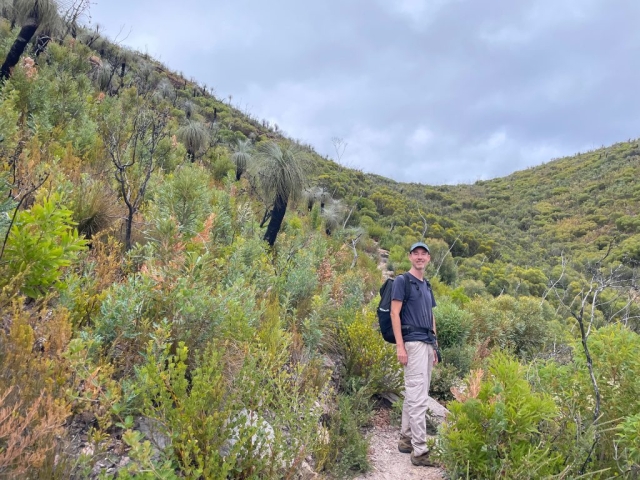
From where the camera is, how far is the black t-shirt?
3801mm

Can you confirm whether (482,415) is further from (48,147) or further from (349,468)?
(48,147)

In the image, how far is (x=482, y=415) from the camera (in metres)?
2.71

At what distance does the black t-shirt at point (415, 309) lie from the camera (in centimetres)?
380

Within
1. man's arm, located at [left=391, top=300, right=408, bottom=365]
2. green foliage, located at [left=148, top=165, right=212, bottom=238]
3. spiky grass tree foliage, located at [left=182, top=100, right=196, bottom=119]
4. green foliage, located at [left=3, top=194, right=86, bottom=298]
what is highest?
spiky grass tree foliage, located at [left=182, top=100, right=196, bottom=119]

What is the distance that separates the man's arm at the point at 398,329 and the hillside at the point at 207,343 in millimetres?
670

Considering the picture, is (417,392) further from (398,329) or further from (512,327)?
(512,327)

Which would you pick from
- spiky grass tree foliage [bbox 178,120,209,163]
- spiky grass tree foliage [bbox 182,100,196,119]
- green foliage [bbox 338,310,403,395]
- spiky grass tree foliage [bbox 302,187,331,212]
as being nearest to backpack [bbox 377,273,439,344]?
green foliage [bbox 338,310,403,395]

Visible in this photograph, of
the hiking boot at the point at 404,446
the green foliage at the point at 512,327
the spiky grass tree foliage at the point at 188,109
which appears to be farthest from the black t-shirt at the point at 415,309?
the spiky grass tree foliage at the point at 188,109

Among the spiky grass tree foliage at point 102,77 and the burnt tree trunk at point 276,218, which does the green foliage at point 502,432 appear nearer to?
the burnt tree trunk at point 276,218

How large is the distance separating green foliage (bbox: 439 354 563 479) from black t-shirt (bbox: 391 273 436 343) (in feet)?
3.16

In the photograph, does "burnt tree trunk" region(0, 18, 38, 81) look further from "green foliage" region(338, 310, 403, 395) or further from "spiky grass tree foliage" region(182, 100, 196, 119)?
"spiky grass tree foliage" region(182, 100, 196, 119)

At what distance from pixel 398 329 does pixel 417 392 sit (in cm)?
64

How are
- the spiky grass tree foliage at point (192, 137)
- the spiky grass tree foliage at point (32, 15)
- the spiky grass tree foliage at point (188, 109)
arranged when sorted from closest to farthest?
the spiky grass tree foliage at point (32, 15)
the spiky grass tree foliage at point (192, 137)
the spiky grass tree foliage at point (188, 109)

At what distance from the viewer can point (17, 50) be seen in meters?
7.54
